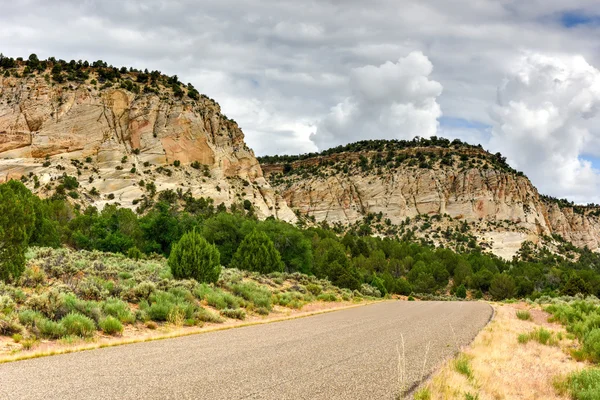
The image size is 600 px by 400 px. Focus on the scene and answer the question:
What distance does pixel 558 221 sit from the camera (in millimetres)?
153750

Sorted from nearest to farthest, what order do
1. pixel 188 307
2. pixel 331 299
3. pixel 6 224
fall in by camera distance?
pixel 188 307 → pixel 6 224 → pixel 331 299

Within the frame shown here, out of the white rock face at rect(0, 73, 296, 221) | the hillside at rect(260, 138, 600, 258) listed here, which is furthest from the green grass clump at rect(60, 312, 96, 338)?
the hillside at rect(260, 138, 600, 258)

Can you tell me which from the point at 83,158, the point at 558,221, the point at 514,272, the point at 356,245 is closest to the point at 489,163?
the point at 558,221

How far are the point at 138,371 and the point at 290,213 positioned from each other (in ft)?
292

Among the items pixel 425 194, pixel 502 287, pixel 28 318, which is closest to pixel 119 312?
pixel 28 318

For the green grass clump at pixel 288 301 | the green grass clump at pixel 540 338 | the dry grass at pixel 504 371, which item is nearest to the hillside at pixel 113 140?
the green grass clump at pixel 288 301

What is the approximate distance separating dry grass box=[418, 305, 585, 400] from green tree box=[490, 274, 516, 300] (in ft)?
193

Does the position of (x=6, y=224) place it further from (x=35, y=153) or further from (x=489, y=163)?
(x=489, y=163)

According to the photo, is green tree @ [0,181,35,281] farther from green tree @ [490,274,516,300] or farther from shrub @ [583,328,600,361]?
green tree @ [490,274,516,300]

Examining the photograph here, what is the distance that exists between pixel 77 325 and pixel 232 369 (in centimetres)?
584

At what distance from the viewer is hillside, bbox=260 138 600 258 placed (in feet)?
379

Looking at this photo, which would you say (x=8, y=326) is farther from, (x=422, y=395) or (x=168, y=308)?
(x=422, y=395)

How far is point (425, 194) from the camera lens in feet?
407

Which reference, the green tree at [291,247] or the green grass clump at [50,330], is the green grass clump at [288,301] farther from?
the green tree at [291,247]
